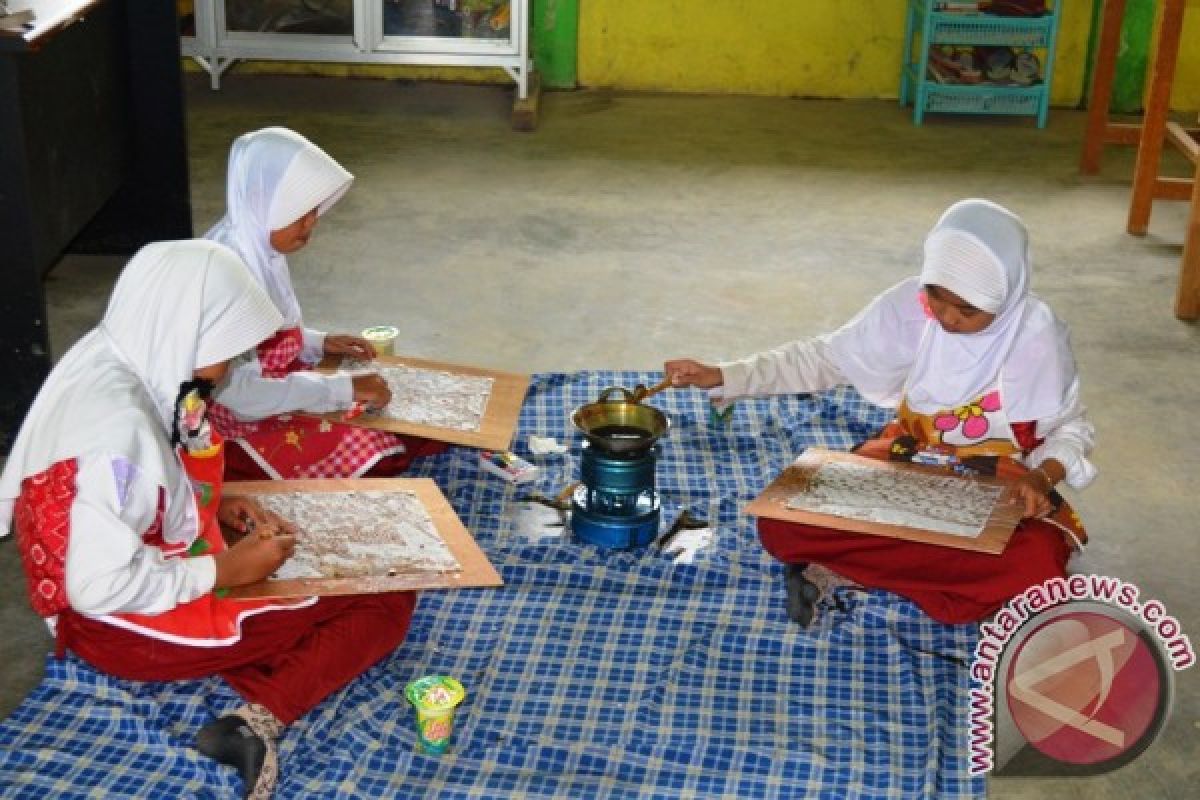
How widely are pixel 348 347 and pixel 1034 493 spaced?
1.68m

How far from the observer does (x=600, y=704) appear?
3.08m

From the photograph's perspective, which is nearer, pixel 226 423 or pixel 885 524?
pixel 885 524

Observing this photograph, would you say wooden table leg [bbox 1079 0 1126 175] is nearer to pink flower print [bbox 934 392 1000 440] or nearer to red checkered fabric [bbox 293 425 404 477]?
pink flower print [bbox 934 392 1000 440]

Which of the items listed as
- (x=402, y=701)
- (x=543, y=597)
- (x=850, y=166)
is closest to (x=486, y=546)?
(x=543, y=597)

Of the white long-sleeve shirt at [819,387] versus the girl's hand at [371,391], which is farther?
the girl's hand at [371,391]

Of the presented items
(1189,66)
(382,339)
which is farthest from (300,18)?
(1189,66)

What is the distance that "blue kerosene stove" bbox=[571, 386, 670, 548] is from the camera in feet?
11.5

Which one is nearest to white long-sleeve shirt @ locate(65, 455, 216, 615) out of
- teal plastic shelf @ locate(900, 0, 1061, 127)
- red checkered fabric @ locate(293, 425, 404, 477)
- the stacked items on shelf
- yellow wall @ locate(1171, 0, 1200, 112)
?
red checkered fabric @ locate(293, 425, 404, 477)

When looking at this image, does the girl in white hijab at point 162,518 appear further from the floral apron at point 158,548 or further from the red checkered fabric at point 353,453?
the red checkered fabric at point 353,453

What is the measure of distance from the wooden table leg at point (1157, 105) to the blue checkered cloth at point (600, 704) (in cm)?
318

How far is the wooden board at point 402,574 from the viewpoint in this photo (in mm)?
2836

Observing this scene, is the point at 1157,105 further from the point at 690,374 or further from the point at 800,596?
the point at 800,596
